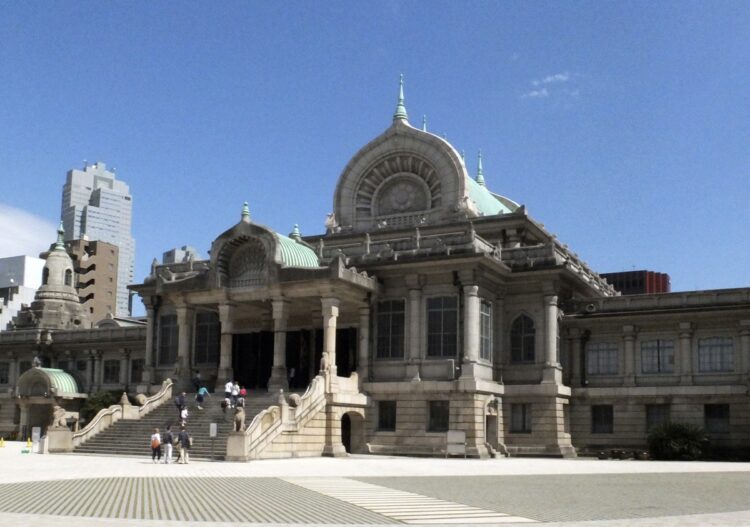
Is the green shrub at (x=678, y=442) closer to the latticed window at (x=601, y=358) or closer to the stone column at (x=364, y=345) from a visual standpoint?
the latticed window at (x=601, y=358)

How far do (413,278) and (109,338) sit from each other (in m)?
32.7

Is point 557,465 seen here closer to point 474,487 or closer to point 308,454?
point 308,454

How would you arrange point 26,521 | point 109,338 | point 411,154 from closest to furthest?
1. point 26,521
2. point 411,154
3. point 109,338

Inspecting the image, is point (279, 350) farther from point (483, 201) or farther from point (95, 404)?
point (95, 404)

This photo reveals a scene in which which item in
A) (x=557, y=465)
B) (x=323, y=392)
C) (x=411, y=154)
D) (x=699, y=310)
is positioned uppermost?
(x=411, y=154)

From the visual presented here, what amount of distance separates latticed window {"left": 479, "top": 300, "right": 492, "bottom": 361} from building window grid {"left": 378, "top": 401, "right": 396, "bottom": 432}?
569cm

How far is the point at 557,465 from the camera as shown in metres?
43.5

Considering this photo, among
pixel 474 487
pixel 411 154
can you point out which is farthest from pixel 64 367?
pixel 474 487

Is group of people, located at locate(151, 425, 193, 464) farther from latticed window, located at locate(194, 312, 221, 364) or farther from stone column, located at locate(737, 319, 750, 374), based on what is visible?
stone column, located at locate(737, 319, 750, 374)

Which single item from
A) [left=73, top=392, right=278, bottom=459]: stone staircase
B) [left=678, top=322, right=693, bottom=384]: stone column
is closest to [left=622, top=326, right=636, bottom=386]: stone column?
[left=678, top=322, right=693, bottom=384]: stone column

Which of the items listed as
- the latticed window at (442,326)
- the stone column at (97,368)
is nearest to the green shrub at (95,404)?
the stone column at (97,368)

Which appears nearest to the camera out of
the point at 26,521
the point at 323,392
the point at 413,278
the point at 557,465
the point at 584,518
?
the point at 26,521

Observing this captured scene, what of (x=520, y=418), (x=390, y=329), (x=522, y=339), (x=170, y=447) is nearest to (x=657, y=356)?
(x=522, y=339)

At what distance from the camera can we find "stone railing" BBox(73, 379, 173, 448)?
4803 cm
